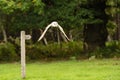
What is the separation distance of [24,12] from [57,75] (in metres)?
8.01

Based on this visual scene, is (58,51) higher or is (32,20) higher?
(32,20)

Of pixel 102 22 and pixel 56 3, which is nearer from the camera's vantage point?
pixel 56 3

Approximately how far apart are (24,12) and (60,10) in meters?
1.94

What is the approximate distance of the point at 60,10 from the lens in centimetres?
2009

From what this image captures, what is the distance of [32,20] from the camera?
21031mm

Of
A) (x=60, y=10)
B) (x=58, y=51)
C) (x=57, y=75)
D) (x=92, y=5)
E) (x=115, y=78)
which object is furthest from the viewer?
(x=58, y=51)

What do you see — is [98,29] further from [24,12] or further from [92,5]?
[24,12]

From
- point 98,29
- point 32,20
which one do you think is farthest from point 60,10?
point 98,29

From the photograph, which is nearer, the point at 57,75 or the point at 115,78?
the point at 115,78

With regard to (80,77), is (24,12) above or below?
above

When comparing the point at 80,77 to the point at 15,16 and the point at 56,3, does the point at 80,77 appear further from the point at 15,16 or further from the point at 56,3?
the point at 15,16

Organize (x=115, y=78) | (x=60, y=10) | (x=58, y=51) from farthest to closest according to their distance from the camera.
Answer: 1. (x=58, y=51)
2. (x=60, y=10)
3. (x=115, y=78)

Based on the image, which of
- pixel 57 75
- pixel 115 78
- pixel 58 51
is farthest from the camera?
pixel 58 51

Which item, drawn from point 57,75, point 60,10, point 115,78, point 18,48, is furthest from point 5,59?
point 115,78
